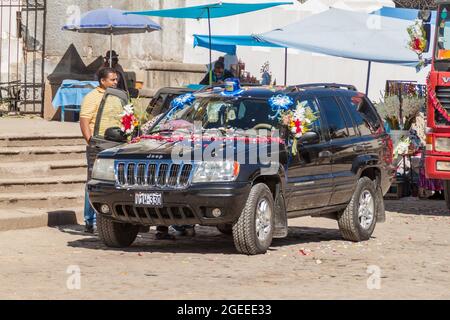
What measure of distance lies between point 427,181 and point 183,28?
8.22 metres

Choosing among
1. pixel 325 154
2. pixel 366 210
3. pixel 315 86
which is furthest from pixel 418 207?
pixel 325 154

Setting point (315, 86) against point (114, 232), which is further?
point (315, 86)

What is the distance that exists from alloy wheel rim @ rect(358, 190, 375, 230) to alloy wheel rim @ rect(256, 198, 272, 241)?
6.70 ft

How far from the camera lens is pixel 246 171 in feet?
38.9

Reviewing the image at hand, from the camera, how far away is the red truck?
56.6 ft

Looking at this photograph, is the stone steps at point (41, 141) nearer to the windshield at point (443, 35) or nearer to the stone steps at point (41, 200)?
the stone steps at point (41, 200)

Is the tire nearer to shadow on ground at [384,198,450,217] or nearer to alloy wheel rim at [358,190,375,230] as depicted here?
alloy wheel rim at [358,190,375,230]

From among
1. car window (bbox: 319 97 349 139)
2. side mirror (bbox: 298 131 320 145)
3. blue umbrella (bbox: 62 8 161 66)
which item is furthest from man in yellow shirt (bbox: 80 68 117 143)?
blue umbrella (bbox: 62 8 161 66)

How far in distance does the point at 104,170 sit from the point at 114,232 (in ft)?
2.55

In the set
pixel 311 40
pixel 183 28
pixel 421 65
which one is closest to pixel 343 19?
pixel 311 40

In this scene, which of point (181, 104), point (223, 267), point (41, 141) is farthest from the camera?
point (41, 141)

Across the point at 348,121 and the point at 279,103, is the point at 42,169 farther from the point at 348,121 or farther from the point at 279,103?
the point at 279,103

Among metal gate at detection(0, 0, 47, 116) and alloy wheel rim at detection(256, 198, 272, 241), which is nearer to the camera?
alloy wheel rim at detection(256, 198, 272, 241)

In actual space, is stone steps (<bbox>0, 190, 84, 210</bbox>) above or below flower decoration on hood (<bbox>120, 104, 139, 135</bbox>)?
below
